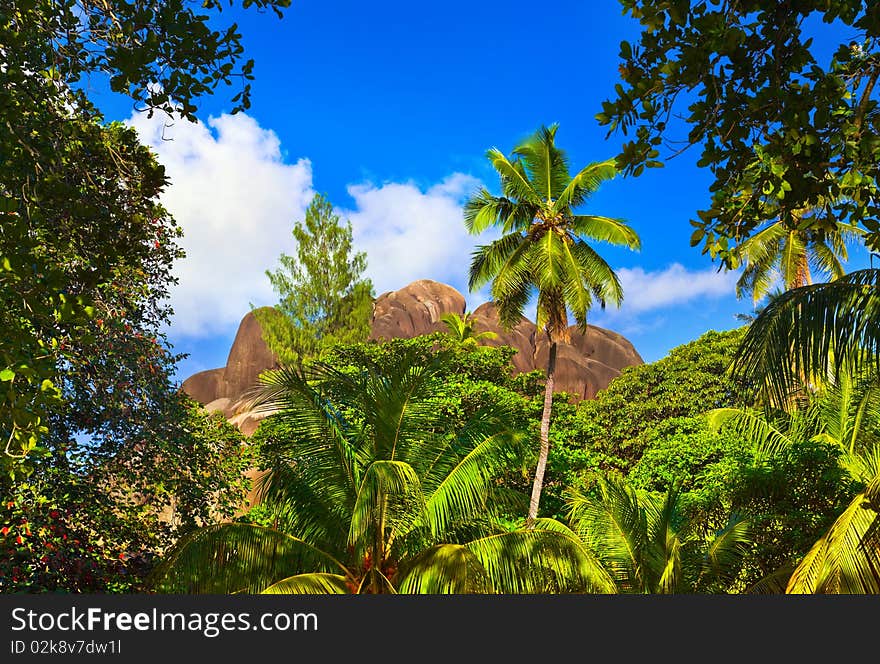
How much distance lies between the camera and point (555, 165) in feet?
58.1

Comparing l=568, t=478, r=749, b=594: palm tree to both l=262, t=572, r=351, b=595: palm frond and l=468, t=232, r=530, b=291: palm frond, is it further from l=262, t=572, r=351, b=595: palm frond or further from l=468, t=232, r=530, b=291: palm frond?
l=468, t=232, r=530, b=291: palm frond

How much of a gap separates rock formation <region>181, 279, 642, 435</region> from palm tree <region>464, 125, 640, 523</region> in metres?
27.3

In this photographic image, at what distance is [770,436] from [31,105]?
39.1ft

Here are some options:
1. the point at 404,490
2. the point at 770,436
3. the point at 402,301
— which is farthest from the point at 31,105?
the point at 402,301

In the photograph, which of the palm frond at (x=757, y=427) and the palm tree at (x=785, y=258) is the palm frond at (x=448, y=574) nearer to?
the palm frond at (x=757, y=427)

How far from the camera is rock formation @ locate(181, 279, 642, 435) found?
45344mm

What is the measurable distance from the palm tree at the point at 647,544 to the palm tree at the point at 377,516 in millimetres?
1246

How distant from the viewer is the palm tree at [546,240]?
1698 cm

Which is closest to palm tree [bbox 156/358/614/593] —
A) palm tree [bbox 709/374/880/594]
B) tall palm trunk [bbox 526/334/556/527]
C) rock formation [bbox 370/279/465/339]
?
palm tree [bbox 709/374/880/594]

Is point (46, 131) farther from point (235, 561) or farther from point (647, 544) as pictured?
point (647, 544)

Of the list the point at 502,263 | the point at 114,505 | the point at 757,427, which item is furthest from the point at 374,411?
the point at 502,263

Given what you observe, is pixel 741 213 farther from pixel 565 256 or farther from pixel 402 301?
pixel 402 301

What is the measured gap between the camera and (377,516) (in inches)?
313

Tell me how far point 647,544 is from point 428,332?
40.2 meters
